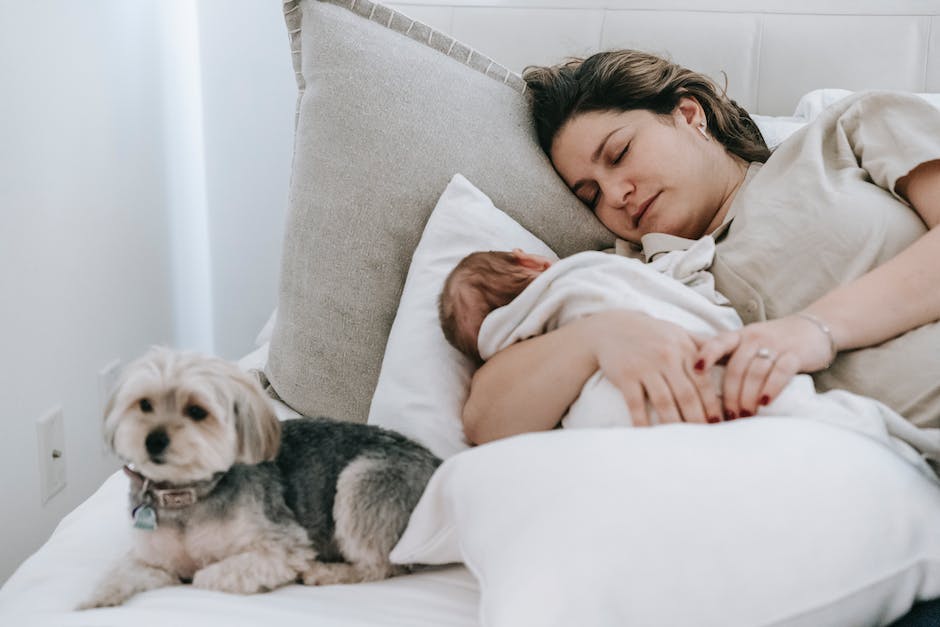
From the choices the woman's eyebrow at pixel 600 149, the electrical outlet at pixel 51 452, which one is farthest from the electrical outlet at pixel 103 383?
the woman's eyebrow at pixel 600 149

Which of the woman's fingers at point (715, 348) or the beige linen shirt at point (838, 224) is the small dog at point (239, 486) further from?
the beige linen shirt at point (838, 224)

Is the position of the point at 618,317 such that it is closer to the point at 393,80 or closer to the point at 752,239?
the point at 752,239

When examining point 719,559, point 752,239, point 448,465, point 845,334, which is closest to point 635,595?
point 719,559

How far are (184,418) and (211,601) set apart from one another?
0.59 feet

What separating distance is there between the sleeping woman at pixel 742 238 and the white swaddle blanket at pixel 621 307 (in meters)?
0.02

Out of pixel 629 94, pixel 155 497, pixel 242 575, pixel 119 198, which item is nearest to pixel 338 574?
pixel 242 575

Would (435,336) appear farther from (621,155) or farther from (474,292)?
(621,155)

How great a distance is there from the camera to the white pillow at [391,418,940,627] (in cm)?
66

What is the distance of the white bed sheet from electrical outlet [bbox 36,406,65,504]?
667mm

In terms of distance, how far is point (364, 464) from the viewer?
891 mm

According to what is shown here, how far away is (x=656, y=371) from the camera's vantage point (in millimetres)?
844

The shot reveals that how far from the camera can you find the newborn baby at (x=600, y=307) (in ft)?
2.72

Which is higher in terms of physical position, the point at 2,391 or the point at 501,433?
the point at 501,433

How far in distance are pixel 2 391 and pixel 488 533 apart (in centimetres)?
108
